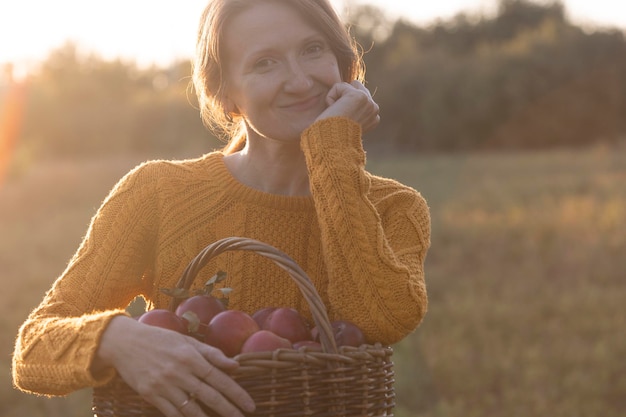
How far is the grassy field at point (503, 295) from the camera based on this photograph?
16.4ft

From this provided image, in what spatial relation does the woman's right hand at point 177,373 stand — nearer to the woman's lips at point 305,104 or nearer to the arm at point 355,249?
the arm at point 355,249

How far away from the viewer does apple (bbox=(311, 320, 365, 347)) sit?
189cm

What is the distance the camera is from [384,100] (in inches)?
909

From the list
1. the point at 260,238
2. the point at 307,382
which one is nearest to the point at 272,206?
the point at 260,238

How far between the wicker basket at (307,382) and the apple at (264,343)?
0.25ft

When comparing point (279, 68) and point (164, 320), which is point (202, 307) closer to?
point (164, 320)

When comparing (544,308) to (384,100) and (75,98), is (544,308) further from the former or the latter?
(75,98)

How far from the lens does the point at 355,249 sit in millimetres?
2055

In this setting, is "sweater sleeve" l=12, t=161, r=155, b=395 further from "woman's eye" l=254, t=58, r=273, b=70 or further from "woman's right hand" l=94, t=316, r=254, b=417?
"woman's eye" l=254, t=58, r=273, b=70

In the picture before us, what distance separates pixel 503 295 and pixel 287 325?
16.9 ft

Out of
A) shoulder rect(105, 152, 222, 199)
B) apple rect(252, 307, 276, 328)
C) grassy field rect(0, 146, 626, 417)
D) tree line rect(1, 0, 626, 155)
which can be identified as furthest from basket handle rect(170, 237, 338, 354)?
tree line rect(1, 0, 626, 155)

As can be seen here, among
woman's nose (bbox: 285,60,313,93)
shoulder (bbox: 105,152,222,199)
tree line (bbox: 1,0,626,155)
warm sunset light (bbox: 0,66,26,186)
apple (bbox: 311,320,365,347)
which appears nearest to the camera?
apple (bbox: 311,320,365,347)

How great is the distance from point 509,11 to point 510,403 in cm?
3136

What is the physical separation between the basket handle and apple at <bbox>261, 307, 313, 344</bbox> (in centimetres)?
5
